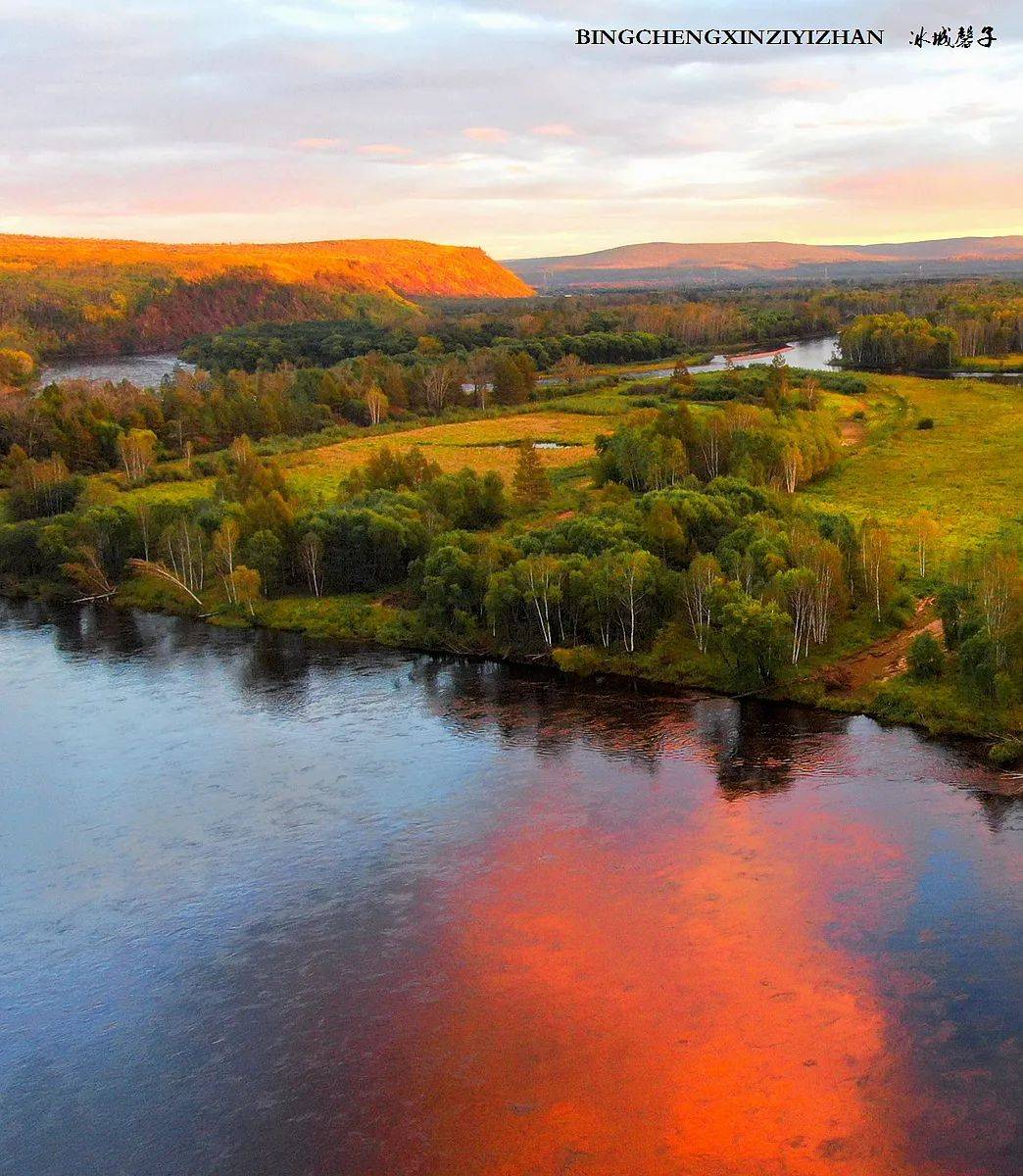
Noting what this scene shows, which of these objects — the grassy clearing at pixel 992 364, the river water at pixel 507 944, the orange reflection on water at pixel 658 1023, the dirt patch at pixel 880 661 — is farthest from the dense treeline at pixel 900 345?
the orange reflection on water at pixel 658 1023

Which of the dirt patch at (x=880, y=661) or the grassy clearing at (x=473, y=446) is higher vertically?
the grassy clearing at (x=473, y=446)

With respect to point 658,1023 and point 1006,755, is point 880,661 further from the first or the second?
point 658,1023

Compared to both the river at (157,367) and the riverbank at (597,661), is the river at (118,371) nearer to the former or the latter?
the river at (157,367)

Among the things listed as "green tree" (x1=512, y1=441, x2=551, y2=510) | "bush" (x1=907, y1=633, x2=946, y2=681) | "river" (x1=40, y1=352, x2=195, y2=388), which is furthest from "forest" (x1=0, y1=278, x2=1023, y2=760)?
Answer: "river" (x1=40, y1=352, x2=195, y2=388)

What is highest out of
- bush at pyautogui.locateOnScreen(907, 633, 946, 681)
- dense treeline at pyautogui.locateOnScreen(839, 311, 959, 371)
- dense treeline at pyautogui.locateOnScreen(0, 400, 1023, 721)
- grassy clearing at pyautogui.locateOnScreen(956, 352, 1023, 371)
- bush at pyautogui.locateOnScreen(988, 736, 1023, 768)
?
dense treeline at pyautogui.locateOnScreen(839, 311, 959, 371)

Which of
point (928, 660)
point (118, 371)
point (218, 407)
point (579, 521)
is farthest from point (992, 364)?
point (118, 371)

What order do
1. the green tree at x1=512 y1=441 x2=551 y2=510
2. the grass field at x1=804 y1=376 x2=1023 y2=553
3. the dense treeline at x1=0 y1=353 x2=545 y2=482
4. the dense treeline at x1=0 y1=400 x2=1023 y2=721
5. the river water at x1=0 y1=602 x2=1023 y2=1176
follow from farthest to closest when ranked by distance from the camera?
the dense treeline at x1=0 y1=353 x2=545 y2=482 < the green tree at x1=512 y1=441 x2=551 y2=510 < the grass field at x1=804 y1=376 x2=1023 y2=553 < the dense treeline at x1=0 y1=400 x2=1023 y2=721 < the river water at x1=0 y1=602 x2=1023 y2=1176

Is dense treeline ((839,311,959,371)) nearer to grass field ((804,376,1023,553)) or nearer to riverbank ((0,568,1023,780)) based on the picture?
grass field ((804,376,1023,553))
